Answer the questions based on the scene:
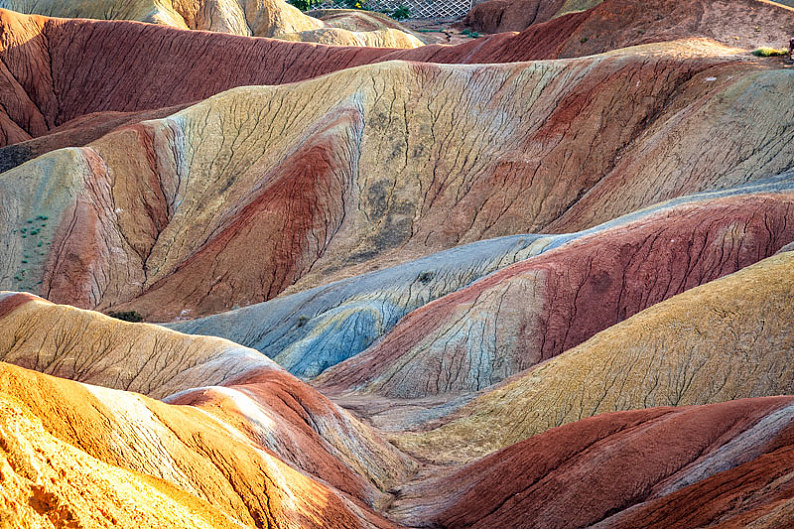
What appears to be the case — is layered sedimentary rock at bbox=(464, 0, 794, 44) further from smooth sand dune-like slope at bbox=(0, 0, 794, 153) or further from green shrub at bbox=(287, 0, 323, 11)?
green shrub at bbox=(287, 0, 323, 11)

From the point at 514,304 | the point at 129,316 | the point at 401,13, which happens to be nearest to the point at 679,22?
the point at 514,304

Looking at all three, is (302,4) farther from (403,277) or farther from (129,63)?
(403,277)

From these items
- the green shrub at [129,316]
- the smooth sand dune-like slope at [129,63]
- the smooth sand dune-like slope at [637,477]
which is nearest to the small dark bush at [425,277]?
the green shrub at [129,316]

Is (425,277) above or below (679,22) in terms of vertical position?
below

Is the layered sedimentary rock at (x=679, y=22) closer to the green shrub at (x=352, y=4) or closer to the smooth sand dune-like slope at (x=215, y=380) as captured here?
the smooth sand dune-like slope at (x=215, y=380)

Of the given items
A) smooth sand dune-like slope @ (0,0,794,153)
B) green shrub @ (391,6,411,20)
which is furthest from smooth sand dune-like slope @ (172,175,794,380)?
green shrub @ (391,6,411,20)
